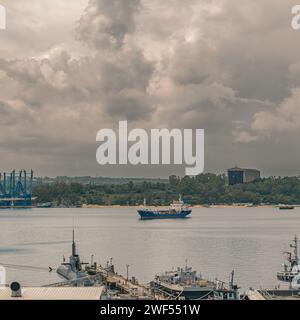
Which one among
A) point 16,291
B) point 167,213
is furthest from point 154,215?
point 16,291

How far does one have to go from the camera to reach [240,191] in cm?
13350

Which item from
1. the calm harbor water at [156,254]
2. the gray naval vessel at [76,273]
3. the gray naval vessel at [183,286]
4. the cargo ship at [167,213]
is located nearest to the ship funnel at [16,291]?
the gray naval vessel at [183,286]

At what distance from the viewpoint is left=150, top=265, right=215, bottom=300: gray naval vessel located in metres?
21.5

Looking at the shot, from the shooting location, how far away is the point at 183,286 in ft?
72.6

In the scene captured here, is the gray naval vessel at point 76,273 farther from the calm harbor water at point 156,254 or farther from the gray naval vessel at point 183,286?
the gray naval vessel at point 183,286

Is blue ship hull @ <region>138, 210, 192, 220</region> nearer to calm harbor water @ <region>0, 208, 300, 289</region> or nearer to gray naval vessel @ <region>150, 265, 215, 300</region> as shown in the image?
calm harbor water @ <region>0, 208, 300, 289</region>

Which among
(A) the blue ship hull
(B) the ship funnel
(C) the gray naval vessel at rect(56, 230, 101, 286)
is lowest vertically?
(C) the gray naval vessel at rect(56, 230, 101, 286)

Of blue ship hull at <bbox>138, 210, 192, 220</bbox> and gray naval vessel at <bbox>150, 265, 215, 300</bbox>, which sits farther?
blue ship hull at <bbox>138, 210, 192, 220</bbox>

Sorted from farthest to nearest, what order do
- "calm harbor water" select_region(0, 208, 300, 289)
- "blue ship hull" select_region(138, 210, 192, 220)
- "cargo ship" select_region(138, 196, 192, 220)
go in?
1. "cargo ship" select_region(138, 196, 192, 220)
2. "blue ship hull" select_region(138, 210, 192, 220)
3. "calm harbor water" select_region(0, 208, 300, 289)

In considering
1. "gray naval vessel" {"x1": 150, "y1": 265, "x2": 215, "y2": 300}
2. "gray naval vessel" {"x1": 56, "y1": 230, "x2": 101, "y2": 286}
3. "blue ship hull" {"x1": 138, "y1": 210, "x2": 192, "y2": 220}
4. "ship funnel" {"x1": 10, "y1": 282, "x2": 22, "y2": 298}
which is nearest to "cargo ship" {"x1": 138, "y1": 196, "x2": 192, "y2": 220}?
"blue ship hull" {"x1": 138, "y1": 210, "x2": 192, "y2": 220}

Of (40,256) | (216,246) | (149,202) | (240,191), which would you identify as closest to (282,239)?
(216,246)

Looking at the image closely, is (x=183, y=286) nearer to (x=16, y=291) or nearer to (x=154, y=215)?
(x=16, y=291)
